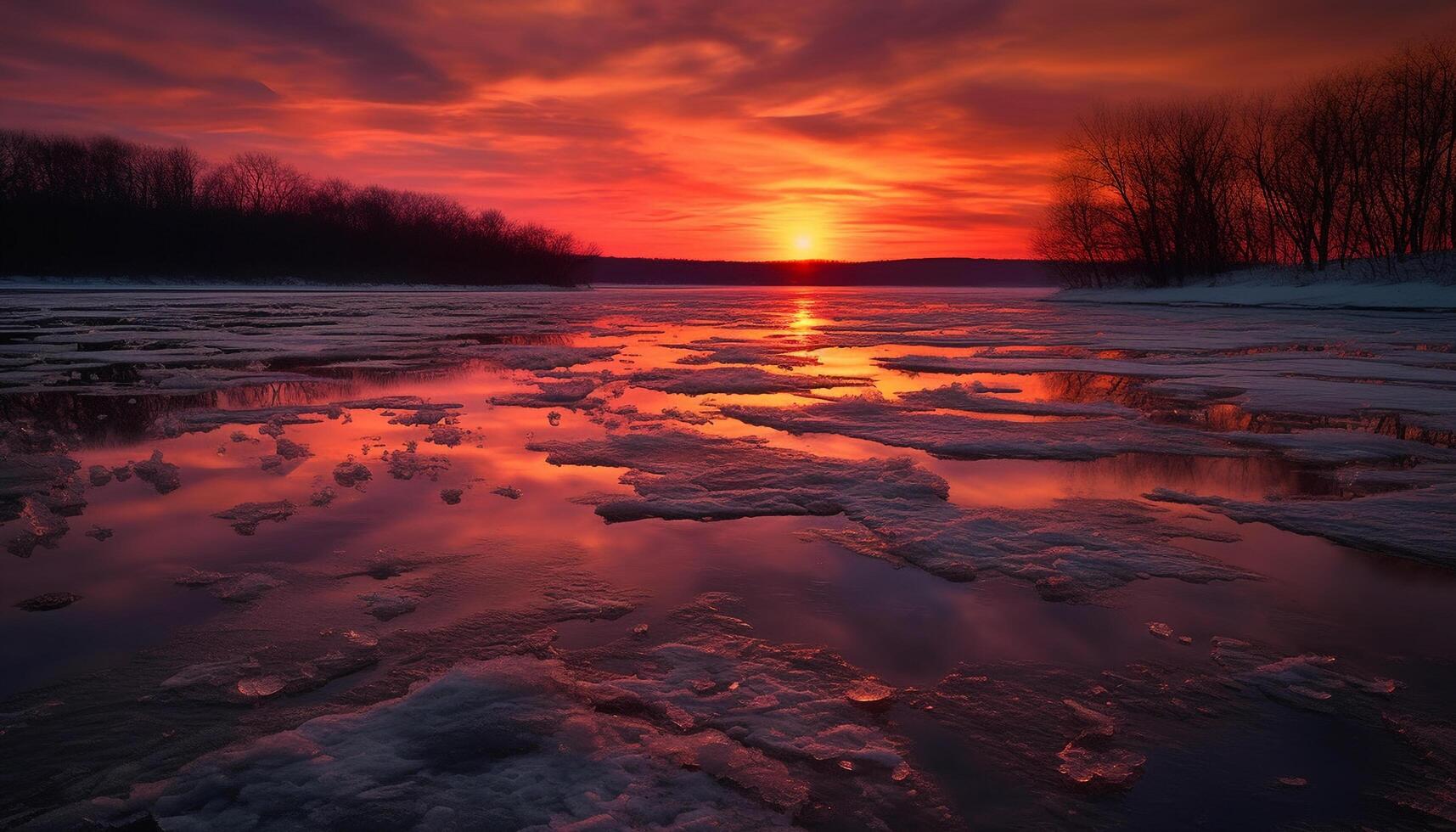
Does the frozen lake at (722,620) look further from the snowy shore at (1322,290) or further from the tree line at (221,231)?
the tree line at (221,231)

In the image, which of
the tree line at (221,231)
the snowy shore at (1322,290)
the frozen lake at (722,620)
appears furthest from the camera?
the tree line at (221,231)

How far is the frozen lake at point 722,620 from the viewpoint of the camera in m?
1.98

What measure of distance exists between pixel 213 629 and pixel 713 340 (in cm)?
1468

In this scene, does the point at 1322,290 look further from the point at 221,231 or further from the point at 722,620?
the point at 221,231

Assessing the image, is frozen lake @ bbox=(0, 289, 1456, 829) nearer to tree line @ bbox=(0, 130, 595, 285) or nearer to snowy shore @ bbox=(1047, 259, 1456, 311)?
snowy shore @ bbox=(1047, 259, 1456, 311)

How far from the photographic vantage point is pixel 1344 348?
47.6 feet

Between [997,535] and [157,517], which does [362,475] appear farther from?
[997,535]

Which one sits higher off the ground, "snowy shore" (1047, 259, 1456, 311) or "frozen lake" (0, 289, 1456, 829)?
"snowy shore" (1047, 259, 1456, 311)

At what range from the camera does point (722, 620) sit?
2.97 metres

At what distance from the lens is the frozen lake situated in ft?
6.50

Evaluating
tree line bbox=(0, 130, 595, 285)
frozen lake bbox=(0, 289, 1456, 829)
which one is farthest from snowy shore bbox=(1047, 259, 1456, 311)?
tree line bbox=(0, 130, 595, 285)

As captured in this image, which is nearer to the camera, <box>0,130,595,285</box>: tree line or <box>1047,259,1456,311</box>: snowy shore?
<box>1047,259,1456,311</box>: snowy shore

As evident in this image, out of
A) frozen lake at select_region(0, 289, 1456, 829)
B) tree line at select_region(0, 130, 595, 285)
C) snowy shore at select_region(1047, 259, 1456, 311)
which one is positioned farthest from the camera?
tree line at select_region(0, 130, 595, 285)

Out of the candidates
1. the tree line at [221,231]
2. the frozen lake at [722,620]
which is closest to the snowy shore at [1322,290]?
the frozen lake at [722,620]
